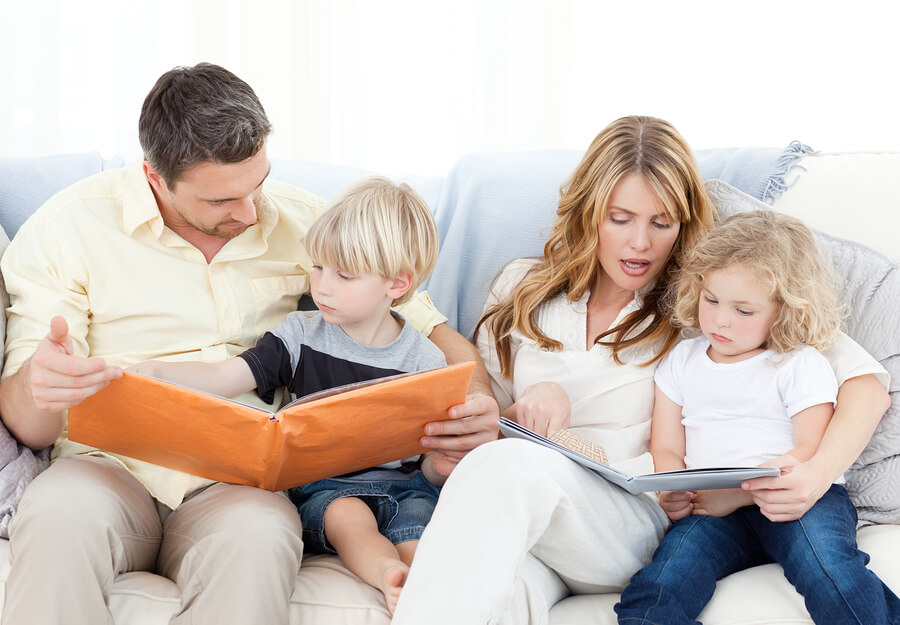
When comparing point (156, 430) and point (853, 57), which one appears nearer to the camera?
point (156, 430)

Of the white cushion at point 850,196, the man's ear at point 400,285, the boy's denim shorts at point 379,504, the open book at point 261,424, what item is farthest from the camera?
the white cushion at point 850,196

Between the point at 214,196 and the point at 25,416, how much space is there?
0.49 m

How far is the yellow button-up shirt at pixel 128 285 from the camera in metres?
1.51

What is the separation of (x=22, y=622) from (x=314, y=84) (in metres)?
2.08

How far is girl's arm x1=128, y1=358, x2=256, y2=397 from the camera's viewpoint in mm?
1390

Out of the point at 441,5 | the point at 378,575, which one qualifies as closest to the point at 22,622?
the point at 378,575

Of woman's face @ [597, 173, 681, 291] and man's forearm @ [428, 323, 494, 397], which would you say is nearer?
woman's face @ [597, 173, 681, 291]

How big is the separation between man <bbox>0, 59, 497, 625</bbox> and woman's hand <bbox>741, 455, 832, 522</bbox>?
45cm

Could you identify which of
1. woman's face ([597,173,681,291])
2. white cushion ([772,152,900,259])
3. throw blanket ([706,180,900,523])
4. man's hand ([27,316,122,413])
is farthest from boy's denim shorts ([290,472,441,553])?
white cushion ([772,152,900,259])

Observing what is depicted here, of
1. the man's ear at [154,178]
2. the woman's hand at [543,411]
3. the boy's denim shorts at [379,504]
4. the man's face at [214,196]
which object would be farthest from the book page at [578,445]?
the man's ear at [154,178]

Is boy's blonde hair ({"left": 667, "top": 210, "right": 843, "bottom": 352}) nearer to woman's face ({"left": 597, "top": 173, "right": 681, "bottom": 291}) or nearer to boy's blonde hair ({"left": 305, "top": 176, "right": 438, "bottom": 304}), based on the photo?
woman's face ({"left": 597, "top": 173, "right": 681, "bottom": 291})

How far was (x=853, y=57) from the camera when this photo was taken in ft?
8.46

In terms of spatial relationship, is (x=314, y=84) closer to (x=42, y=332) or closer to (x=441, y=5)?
(x=441, y=5)

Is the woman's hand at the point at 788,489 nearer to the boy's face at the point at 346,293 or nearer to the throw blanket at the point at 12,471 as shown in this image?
the boy's face at the point at 346,293
